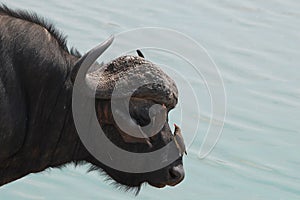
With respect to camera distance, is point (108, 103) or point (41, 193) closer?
point (108, 103)

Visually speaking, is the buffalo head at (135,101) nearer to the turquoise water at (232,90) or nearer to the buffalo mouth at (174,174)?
the buffalo mouth at (174,174)

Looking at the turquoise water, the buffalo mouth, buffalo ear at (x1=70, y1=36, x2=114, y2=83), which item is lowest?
the turquoise water

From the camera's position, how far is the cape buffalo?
5574mm

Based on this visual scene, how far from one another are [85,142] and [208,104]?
4009mm

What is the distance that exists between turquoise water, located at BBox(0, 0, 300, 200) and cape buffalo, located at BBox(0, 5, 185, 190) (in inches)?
89.9

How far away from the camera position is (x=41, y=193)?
8211 mm

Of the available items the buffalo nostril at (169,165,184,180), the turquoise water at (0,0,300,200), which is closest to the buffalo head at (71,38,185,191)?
the buffalo nostril at (169,165,184,180)

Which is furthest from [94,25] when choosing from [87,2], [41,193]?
[41,193]

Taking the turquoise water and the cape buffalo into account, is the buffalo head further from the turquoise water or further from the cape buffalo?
the turquoise water

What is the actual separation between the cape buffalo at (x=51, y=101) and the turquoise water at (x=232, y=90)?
2.28 meters

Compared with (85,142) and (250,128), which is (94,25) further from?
(85,142)

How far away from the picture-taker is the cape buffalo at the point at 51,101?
557cm

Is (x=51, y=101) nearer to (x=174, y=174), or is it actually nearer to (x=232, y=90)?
(x=174, y=174)

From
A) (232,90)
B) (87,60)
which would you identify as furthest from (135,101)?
(232,90)
